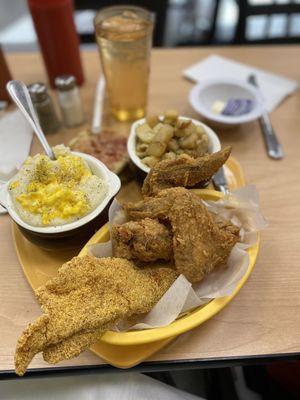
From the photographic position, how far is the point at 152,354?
26.4 inches

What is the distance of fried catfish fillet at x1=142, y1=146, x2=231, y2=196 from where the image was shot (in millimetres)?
794

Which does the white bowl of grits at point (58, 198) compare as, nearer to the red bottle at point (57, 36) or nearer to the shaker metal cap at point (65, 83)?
the shaker metal cap at point (65, 83)

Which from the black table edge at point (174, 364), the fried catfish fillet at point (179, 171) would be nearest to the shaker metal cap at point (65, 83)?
the fried catfish fillet at point (179, 171)

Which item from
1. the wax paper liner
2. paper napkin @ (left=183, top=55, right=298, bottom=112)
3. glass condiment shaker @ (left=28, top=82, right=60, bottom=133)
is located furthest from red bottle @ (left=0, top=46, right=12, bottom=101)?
the wax paper liner

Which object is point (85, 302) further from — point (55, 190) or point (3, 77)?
point (3, 77)

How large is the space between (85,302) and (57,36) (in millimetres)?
1032

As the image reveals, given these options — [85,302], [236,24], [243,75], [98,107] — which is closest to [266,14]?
[236,24]

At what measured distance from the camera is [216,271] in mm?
740

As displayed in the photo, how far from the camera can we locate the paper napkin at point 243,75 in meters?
1.31

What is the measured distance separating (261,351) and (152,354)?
0.71 ft

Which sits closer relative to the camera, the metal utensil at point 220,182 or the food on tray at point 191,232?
the food on tray at point 191,232

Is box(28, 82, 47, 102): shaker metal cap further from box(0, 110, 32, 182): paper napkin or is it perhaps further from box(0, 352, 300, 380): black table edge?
box(0, 352, 300, 380): black table edge

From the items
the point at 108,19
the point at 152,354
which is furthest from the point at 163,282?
the point at 108,19

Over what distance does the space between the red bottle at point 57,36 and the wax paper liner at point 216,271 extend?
0.82 meters
